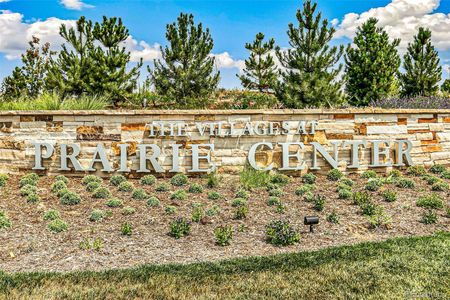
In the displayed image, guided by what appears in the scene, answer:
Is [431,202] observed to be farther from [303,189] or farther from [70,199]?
[70,199]

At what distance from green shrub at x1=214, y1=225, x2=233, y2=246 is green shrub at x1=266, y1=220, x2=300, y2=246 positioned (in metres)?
0.45

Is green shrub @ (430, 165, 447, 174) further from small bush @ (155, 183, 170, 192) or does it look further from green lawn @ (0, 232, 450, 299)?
small bush @ (155, 183, 170, 192)

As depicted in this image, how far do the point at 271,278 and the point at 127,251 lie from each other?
170 centimetres

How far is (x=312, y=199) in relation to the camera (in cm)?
677

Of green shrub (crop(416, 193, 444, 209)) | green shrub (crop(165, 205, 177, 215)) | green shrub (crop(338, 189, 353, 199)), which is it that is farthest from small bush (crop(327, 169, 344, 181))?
green shrub (crop(165, 205, 177, 215))

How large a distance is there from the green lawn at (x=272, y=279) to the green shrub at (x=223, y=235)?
0.56 meters

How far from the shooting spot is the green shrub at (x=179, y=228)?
5.37 m

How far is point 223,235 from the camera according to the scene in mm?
5156

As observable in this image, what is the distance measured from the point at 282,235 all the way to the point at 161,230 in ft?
4.82

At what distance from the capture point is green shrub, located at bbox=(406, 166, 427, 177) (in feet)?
27.7

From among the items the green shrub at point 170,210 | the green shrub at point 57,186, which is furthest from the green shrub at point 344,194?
the green shrub at point 57,186

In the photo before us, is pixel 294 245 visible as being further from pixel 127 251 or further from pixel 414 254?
pixel 127 251

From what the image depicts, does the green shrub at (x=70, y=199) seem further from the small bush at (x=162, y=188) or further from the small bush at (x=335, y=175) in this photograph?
the small bush at (x=335, y=175)

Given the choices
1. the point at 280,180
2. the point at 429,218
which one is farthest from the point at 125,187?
the point at 429,218
